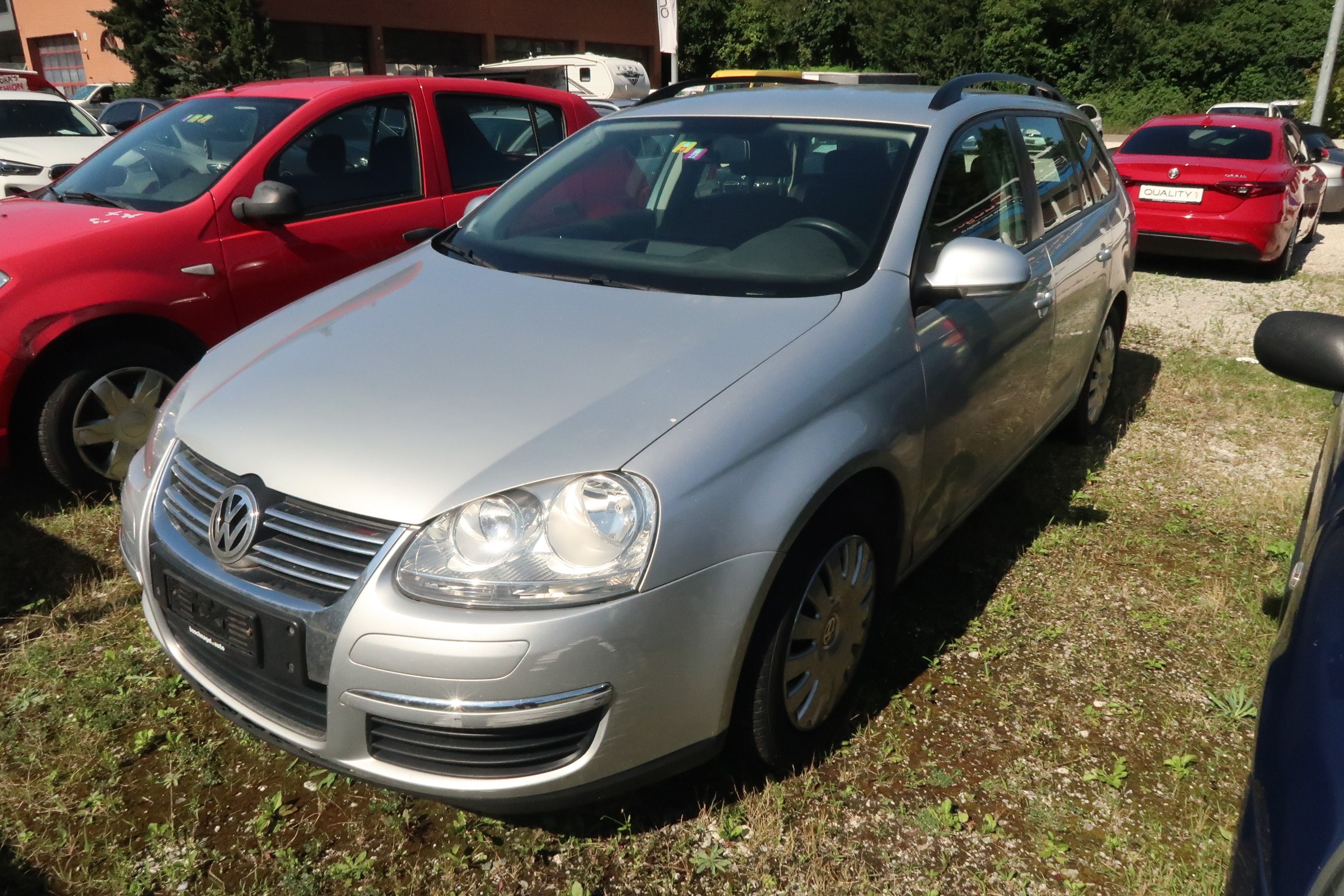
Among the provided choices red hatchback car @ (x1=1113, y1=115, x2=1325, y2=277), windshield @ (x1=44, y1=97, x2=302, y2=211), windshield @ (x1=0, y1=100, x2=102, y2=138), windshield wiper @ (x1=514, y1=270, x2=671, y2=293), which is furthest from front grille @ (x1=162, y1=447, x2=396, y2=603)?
windshield @ (x1=0, y1=100, x2=102, y2=138)

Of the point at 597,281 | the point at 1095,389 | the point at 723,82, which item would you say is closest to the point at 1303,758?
the point at 597,281

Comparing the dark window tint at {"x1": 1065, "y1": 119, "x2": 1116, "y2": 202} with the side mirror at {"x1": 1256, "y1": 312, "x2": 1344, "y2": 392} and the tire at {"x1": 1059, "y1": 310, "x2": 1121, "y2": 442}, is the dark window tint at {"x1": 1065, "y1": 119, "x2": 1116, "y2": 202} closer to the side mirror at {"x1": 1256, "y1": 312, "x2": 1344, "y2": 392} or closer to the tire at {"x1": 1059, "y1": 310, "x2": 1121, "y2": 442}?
the tire at {"x1": 1059, "y1": 310, "x2": 1121, "y2": 442}

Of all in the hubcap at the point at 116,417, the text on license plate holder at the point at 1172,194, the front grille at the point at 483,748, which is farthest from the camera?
the text on license plate holder at the point at 1172,194

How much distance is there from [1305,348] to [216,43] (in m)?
28.4

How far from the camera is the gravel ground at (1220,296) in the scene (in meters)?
7.34

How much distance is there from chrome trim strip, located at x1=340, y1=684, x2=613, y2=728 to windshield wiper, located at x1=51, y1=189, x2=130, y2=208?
328 centimetres

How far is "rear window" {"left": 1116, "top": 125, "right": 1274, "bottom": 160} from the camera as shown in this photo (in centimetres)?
945

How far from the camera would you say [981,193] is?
130 inches

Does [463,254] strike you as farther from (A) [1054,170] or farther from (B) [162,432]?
(A) [1054,170]

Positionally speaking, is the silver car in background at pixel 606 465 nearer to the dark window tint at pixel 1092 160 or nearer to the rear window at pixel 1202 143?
the dark window tint at pixel 1092 160

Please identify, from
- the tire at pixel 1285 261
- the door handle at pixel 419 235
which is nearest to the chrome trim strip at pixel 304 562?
the door handle at pixel 419 235

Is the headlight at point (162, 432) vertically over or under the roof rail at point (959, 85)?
under

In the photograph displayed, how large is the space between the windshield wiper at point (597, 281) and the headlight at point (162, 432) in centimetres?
99

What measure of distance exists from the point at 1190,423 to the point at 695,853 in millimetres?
4212
